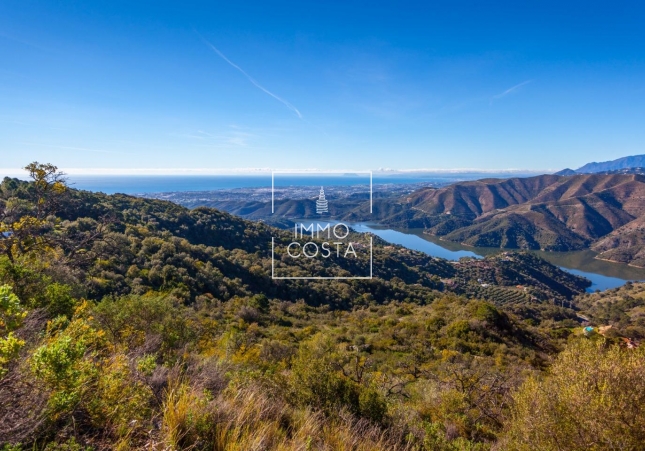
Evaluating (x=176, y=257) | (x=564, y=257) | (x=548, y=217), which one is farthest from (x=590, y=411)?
(x=548, y=217)

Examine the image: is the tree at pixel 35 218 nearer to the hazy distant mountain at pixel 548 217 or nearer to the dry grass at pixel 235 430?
the dry grass at pixel 235 430

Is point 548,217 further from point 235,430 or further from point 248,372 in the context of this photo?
point 235,430

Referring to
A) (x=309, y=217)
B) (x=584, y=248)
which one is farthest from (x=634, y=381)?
(x=584, y=248)

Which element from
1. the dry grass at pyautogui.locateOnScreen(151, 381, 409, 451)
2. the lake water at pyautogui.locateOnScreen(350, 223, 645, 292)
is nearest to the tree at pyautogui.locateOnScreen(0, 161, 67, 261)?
the dry grass at pyautogui.locateOnScreen(151, 381, 409, 451)

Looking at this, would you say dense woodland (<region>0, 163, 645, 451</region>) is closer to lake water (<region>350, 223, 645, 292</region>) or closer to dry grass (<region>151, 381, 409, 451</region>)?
dry grass (<region>151, 381, 409, 451</region>)

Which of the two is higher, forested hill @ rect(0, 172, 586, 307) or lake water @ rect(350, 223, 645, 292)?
forested hill @ rect(0, 172, 586, 307)
